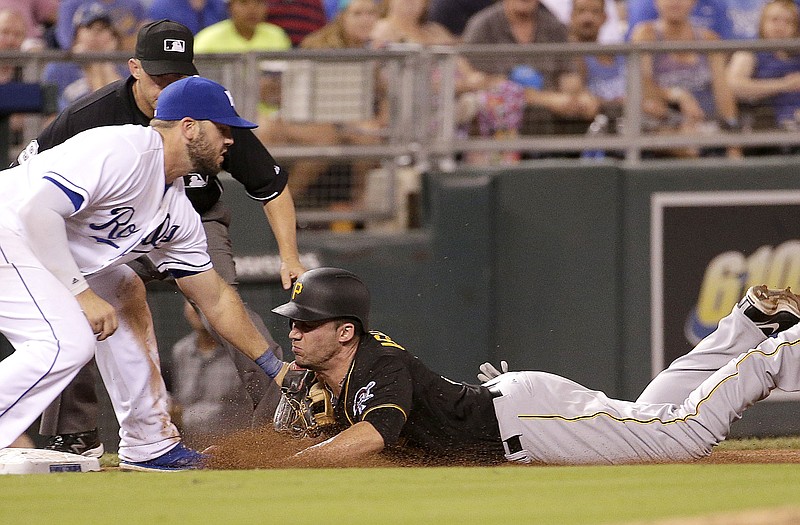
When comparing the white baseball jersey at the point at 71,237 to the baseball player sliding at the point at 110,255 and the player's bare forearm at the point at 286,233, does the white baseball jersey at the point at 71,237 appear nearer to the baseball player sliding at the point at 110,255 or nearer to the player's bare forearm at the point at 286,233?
the baseball player sliding at the point at 110,255

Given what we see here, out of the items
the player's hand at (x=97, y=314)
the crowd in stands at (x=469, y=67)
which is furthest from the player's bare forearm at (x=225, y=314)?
the crowd in stands at (x=469, y=67)

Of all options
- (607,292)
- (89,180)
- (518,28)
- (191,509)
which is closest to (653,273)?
(607,292)

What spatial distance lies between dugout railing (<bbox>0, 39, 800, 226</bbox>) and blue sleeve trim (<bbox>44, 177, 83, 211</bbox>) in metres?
3.29

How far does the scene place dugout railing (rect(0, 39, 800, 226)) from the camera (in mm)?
7801

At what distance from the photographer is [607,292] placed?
7961mm

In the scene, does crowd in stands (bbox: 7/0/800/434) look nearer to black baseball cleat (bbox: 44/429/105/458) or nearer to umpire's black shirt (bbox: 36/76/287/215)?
black baseball cleat (bbox: 44/429/105/458)

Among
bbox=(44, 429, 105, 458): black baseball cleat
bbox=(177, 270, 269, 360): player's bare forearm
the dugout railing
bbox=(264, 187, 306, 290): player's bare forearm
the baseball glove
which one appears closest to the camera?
the baseball glove

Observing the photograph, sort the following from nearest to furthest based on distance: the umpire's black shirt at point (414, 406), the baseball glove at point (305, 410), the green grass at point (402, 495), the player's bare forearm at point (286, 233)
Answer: the green grass at point (402, 495) < the umpire's black shirt at point (414, 406) < the baseball glove at point (305, 410) < the player's bare forearm at point (286, 233)

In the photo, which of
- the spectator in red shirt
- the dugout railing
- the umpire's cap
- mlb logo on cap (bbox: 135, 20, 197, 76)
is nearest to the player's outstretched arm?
the umpire's cap

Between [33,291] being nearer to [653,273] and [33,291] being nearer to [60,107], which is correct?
[60,107]

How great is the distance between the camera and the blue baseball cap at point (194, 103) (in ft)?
16.1

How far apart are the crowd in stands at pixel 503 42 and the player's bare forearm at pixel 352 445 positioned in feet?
11.4

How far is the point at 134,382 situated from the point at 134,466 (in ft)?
1.18

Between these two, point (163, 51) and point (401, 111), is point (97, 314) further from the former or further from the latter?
point (401, 111)
